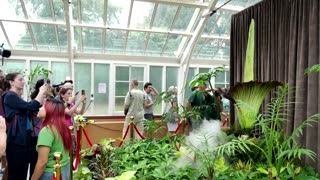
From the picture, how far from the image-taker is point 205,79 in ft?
11.5

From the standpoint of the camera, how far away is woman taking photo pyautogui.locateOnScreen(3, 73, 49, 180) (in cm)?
255

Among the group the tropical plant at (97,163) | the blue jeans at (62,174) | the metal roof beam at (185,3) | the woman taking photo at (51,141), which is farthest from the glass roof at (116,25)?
the blue jeans at (62,174)

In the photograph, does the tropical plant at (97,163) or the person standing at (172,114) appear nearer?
the tropical plant at (97,163)

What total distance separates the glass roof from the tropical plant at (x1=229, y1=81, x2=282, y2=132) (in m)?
2.98

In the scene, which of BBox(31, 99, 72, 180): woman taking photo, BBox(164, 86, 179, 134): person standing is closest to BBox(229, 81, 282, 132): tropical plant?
BBox(164, 86, 179, 134): person standing

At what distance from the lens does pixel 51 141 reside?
6.88ft

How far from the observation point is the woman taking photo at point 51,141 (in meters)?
2.05

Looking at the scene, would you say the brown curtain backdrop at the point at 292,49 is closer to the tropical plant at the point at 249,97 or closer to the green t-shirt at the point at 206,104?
the tropical plant at the point at 249,97

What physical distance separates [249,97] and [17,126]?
256 cm

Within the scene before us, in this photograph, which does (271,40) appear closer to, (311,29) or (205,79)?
(311,29)

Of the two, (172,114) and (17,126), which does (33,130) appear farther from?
(172,114)

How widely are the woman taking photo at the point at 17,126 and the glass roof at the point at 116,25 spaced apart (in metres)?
3.01

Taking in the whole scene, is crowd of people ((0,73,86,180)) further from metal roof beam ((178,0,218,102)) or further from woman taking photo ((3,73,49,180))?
metal roof beam ((178,0,218,102))

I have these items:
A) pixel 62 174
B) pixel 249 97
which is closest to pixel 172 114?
pixel 249 97
